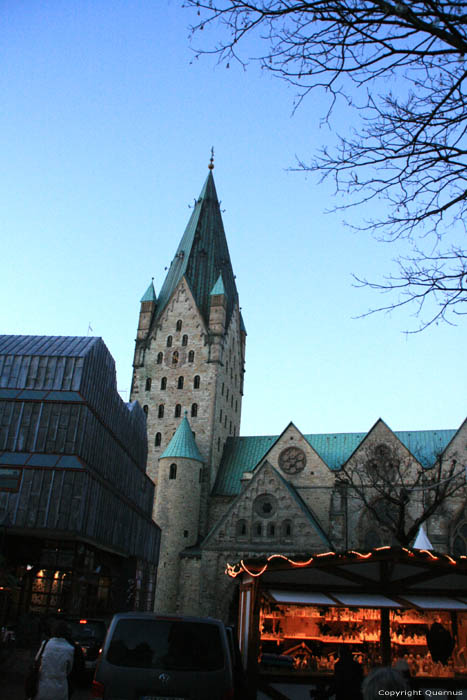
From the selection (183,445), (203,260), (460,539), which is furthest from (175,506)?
(203,260)

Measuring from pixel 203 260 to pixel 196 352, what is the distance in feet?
33.3

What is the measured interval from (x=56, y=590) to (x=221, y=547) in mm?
15534

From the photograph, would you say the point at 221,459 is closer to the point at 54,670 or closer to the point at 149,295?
the point at 149,295

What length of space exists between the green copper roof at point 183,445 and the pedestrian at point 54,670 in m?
39.5

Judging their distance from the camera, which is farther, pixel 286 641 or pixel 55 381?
pixel 55 381

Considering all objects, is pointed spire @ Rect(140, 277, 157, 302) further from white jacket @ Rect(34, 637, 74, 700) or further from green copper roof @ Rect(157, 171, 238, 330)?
white jacket @ Rect(34, 637, 74, 700)

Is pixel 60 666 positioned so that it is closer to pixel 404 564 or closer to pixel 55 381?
pixel 404 564

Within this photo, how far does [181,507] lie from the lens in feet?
147

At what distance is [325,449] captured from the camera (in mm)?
49750

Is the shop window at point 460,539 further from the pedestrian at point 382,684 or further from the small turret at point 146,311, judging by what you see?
the pedestrian at point 382,684

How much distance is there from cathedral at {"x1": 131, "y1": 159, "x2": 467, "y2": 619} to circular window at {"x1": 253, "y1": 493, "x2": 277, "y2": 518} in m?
0.06

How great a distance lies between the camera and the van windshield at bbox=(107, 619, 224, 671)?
7.07 metres

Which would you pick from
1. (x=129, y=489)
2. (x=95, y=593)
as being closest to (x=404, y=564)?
(x=95, y=593)

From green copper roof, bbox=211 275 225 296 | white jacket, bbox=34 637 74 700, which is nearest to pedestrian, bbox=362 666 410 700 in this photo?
white jacket, bbox=34 637 74 700
